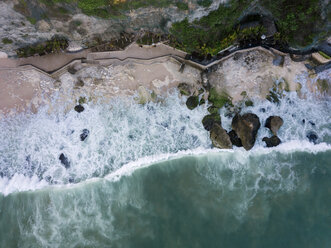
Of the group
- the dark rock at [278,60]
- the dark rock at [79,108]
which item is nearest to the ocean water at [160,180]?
the dark rock at [79,108]

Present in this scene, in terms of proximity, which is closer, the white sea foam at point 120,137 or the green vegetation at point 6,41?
the green vegetation at point 6,41

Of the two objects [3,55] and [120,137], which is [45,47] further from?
[120,137]

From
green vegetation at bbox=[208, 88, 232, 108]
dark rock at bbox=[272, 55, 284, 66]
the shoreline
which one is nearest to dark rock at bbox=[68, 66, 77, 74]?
the shoreline

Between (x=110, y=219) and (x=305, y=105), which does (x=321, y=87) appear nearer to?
(x=305, y=105)

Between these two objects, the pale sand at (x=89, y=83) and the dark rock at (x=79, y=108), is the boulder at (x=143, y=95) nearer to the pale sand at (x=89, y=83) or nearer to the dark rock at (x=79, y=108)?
the pale sand at (x=89, y=83)

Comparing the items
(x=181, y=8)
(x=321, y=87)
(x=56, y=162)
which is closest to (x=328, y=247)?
(x=321, y=87)

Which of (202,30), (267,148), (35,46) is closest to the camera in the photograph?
(202,30)
